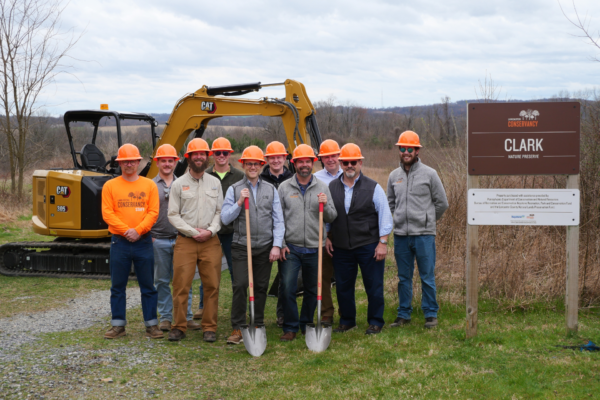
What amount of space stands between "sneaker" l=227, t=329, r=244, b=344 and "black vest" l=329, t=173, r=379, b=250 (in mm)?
1460

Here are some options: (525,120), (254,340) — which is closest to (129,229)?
(254,340)

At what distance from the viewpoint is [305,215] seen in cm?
604

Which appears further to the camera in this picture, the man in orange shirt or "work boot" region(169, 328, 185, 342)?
"work boot" region(169, 328, 185, 342)

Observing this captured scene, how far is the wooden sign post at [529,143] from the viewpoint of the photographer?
5.94 metres

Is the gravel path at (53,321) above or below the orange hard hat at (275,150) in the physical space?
below

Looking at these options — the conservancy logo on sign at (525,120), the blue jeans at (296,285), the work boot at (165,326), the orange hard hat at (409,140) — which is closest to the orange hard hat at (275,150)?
the blue jeans at (296,285)

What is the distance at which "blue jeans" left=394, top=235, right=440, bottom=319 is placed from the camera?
6.39m

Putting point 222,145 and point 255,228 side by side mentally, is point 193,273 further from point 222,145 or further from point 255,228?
point 222,145

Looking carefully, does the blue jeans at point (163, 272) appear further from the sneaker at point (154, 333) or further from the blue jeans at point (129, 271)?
the sneaker at point (154, 333)

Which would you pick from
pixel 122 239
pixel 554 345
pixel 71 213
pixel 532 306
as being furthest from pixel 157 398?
pixel 71 213

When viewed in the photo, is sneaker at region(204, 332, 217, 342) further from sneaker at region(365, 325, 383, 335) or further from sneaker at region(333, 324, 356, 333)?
sneaker at region(365, 325, 383, 335)

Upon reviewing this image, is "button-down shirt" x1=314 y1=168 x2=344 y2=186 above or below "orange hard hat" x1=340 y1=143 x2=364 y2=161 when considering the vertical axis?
below

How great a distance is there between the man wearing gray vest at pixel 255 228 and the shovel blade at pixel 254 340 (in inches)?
9.8

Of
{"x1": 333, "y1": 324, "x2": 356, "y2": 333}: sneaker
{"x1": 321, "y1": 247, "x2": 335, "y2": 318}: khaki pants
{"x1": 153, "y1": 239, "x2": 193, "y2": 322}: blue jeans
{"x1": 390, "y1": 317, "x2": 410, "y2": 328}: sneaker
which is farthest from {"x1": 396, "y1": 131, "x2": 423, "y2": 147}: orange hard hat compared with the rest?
{"x1": 153, "y1": 239, "x2": 193, "y2": 322}: blue jeans
